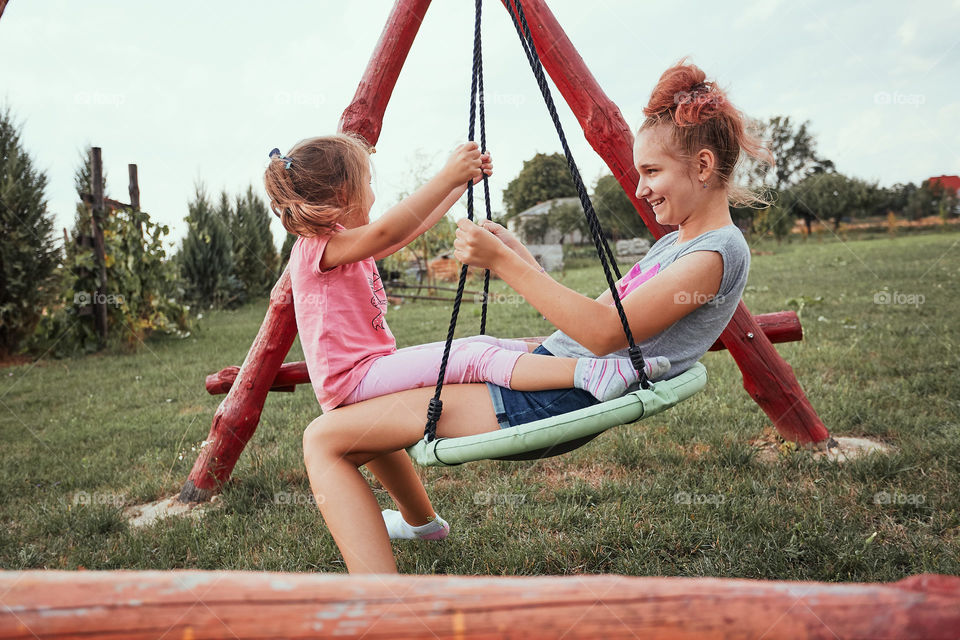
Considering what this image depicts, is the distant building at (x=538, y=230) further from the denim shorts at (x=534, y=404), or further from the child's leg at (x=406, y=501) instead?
the denim shorts at (x=534, y=404)

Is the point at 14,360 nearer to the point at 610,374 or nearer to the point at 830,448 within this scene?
the point at 610,374

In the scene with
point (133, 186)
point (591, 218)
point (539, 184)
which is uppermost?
point (539, 184)

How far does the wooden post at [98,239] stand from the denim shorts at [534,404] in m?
7.45

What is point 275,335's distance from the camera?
2.98 metres

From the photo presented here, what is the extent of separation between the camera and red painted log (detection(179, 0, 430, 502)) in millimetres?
2922

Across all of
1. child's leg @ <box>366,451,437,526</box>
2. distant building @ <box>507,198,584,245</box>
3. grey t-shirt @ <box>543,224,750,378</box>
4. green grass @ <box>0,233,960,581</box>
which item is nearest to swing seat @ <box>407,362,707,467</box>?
grey t-shirt @ <box>543,224,750,378</box>

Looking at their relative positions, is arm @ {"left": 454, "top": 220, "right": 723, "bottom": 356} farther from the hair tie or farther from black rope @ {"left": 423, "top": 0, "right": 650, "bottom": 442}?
the hair tie

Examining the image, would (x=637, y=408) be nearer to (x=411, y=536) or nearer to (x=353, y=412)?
(x=353, y=412)

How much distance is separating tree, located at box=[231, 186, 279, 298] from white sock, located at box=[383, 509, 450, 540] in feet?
40.6

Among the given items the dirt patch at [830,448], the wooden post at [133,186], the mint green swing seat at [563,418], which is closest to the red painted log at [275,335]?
the mint green swing seat at [563,418]

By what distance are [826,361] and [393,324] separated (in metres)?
5.81

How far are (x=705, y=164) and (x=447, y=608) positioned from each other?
148 centimetres

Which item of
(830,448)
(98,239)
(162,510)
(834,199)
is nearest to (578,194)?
(830,448)

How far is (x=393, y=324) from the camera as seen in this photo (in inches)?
360
